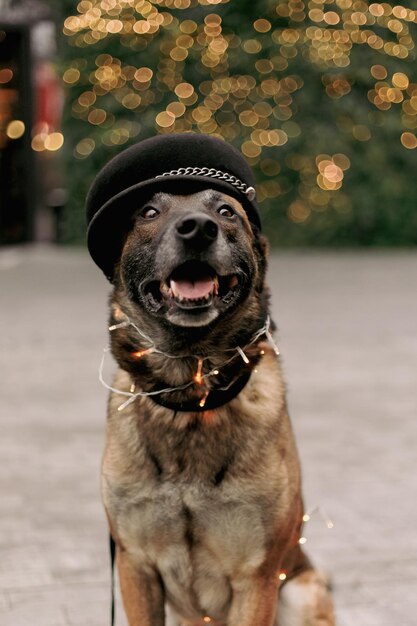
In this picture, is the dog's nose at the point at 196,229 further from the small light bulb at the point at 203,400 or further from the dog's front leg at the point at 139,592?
the dog's front leg at the point at 139,592

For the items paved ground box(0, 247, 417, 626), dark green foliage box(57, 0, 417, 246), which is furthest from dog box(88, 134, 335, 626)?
dark green foliage box(57, 0, 417, 246)

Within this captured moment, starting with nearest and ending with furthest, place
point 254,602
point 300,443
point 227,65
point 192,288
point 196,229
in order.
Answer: point 196,229, point 192,288, point 254,602, point 300,443, point 227,65

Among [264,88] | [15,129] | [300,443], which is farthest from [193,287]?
[15,129]

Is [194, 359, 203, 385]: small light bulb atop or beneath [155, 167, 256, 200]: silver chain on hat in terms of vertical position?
beneath

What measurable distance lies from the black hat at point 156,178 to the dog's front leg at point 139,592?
36.3 inches

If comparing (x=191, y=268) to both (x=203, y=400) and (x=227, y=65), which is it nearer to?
(x=203, y=400)

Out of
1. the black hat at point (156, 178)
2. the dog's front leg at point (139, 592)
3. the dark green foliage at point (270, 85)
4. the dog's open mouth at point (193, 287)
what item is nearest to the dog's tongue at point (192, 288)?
the dog's open mouth at point (193, 287)

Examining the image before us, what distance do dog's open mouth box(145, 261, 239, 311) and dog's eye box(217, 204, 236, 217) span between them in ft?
0.55

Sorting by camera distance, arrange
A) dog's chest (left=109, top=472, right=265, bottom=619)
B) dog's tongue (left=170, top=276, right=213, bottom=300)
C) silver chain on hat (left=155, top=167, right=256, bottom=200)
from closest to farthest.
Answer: dog's tongue (left=170, top=276, right=213, bottom=300) → silver chain on hat (left=155, top=167, right=256, bottom=200) → dog's chest (left=109, top=472, right=265, bottom=619)

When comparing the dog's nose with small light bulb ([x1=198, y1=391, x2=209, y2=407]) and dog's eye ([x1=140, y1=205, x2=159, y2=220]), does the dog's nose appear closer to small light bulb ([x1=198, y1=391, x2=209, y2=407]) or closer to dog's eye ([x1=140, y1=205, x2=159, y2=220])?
dog's eye ([x1=140, y1=205, x2=159, y2=220])

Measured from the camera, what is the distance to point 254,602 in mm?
3221

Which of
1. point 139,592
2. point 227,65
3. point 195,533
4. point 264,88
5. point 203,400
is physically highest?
point 203,400

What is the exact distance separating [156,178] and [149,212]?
97mm

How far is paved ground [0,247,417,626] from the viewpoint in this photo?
425 centimetres
